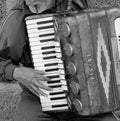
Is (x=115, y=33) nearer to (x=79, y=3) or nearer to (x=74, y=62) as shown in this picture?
(x=74, y=62)

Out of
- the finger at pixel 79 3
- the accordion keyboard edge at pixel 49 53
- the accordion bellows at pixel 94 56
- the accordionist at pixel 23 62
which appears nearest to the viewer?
the accordion bellows at pixel 94 56

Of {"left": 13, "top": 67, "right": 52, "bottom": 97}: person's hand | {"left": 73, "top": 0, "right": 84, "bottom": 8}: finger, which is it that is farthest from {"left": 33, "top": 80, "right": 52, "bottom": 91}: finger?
{"left": 73, "top": 0, "right": 84, "bottom": 8}: finger

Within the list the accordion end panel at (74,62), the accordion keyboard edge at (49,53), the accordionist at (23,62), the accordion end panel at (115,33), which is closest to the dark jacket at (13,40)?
the accordionist at (23,62)

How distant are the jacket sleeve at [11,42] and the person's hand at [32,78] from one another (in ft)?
0.20

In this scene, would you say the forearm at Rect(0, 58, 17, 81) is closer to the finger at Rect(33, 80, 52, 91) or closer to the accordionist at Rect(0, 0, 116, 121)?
the accordionist at Rect(0, 0, 116, 121)

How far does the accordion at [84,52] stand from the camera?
3.14m

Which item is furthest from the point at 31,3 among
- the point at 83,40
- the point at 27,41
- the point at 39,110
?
the point at 39,110

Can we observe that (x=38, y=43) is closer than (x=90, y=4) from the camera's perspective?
Yes

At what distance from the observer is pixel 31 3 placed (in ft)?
11.1

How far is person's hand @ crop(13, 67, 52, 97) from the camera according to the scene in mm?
3301

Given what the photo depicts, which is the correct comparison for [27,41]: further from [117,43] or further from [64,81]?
[117,43]

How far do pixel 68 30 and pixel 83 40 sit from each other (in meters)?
0.11

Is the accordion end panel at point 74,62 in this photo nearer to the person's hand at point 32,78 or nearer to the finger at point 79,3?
the person's hand at point 32,78

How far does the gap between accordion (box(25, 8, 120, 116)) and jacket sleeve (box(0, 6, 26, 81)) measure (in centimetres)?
17
